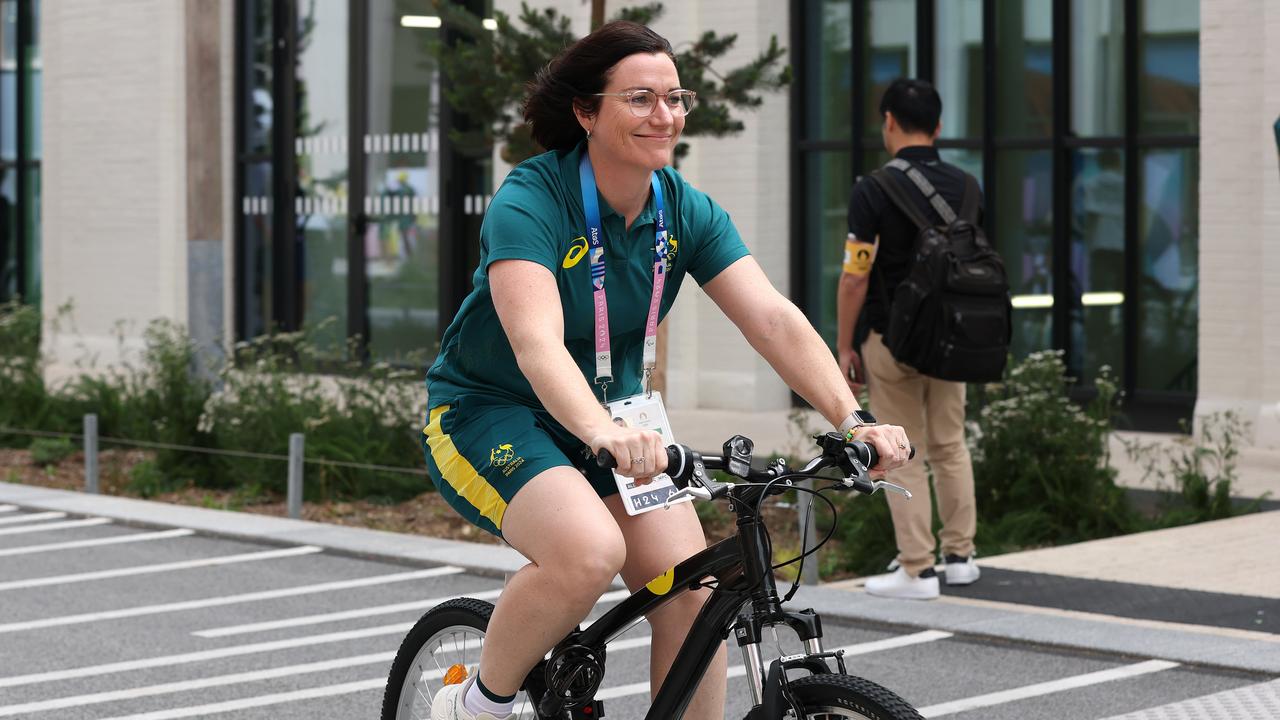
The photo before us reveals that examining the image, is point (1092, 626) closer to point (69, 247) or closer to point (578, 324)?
point (578, 324)

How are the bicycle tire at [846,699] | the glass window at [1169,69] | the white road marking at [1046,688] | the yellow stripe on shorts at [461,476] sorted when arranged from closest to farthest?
the bicycle tire at [846,699] < the yellow stripe on shorts at [461,476] < the white road marking at [1046,688] < the glass window at [1169,69]

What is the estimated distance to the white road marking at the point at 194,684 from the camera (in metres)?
6.51

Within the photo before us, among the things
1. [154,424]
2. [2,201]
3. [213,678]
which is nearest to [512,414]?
[213,678]

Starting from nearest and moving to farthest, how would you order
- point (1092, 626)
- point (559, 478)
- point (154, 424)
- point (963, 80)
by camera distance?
point (559, 478) < point (1092, 626) < point (154, 424) < point (963, 80)

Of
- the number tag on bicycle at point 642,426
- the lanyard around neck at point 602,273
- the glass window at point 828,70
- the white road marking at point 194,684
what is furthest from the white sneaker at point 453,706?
the glass window at point 828,70

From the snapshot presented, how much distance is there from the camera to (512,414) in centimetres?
408

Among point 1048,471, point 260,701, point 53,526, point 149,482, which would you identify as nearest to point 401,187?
point 149,482

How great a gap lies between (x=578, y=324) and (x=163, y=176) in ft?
60.7

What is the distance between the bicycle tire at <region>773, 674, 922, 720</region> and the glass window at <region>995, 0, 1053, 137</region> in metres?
12.6

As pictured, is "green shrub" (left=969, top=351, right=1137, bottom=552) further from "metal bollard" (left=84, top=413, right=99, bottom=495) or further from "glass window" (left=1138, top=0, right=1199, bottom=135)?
→ "metal bollard" (left=84, top=413, right=99, bottom=495)

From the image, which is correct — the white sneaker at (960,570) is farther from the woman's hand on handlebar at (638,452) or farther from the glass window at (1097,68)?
the glass window at (1097,68)

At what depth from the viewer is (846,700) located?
3.34 meters

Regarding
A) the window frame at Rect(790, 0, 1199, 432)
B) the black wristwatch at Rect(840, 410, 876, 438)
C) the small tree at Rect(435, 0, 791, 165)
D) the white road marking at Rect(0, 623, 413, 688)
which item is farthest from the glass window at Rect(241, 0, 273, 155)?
the black wristwatch at Rect(840, 410, 876, 438)

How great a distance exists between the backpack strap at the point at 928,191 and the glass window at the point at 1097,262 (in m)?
7.67
